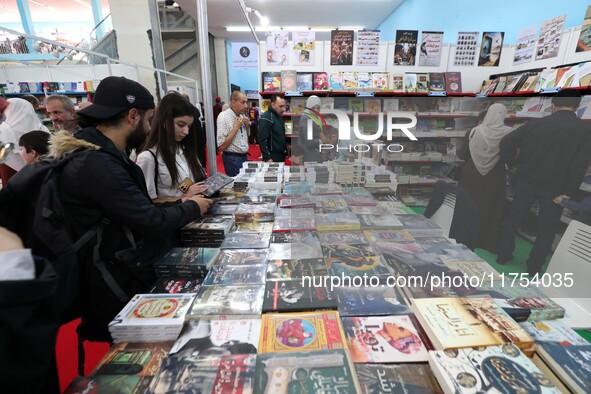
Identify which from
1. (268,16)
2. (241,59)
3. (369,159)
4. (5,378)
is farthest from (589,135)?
(241,59)

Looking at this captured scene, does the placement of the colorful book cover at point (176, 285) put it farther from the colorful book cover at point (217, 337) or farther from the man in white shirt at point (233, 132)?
the man in white shirt at point (233, 132)

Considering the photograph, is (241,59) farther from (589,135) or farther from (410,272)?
(410,272)

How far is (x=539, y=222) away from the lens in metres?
3.43

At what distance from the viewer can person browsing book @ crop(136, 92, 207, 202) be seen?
6.26 ft

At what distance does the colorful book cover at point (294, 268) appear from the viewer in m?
1.30

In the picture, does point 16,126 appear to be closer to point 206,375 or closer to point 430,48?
point 206,375

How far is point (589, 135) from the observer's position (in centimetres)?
286

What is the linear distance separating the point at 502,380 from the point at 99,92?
179 centimetres

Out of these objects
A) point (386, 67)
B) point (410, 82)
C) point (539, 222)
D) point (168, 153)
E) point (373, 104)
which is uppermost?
point (386, 67)

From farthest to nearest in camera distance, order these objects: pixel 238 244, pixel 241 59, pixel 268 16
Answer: pixel 241 59
pixel 268 16
pixel 238 244

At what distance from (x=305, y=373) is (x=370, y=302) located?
1.37 feet

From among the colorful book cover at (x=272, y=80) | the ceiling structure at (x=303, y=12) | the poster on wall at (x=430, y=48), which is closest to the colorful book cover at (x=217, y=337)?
the colorful book cover at (x=272, y=80)

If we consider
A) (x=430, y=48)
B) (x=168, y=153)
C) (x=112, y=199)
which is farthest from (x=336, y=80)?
(x=112, y=199)

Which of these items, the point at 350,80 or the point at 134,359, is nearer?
the point at 134,359
